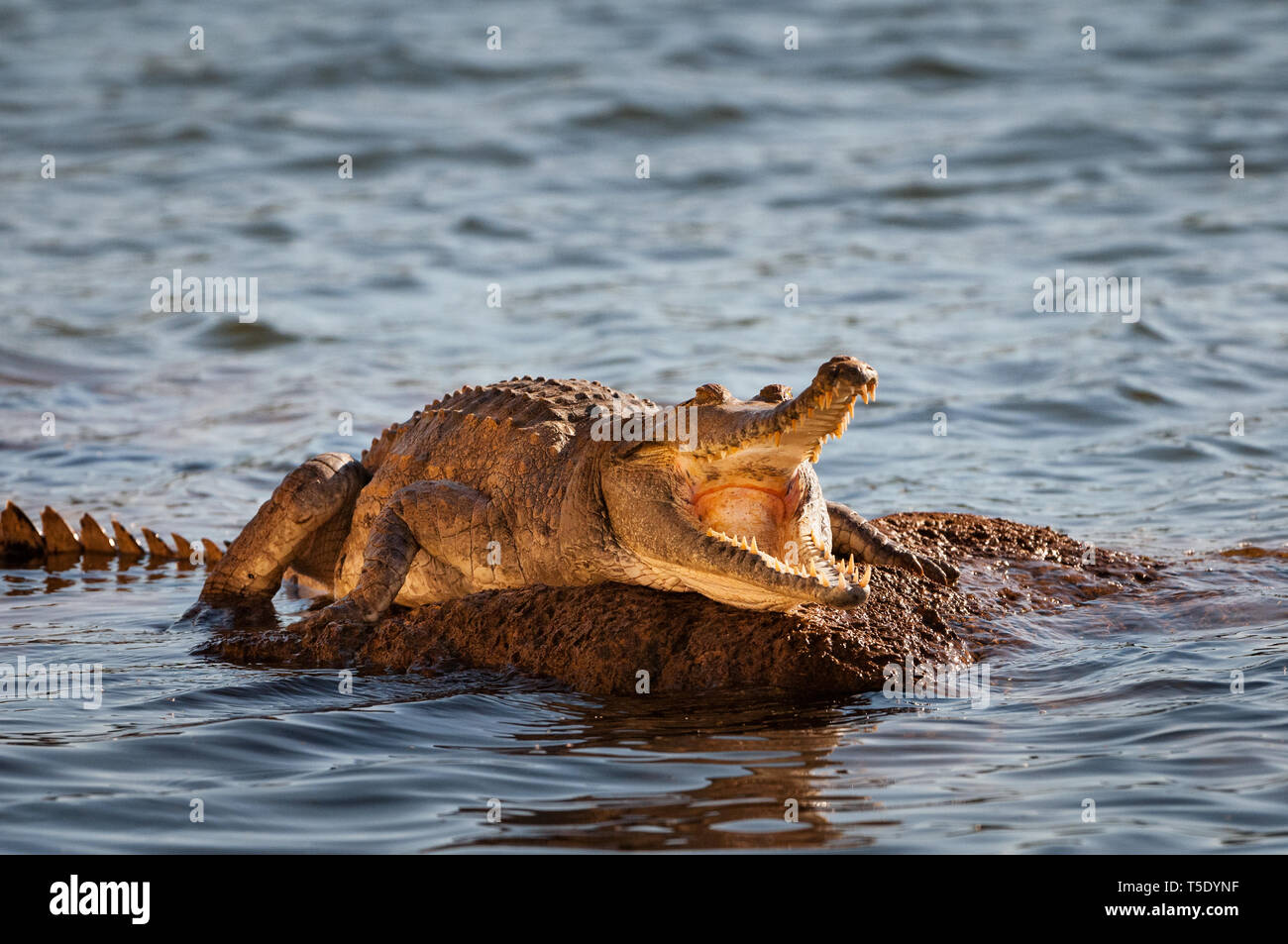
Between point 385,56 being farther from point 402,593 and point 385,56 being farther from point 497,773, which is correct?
point 497,773

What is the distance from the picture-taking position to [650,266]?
49.8ft

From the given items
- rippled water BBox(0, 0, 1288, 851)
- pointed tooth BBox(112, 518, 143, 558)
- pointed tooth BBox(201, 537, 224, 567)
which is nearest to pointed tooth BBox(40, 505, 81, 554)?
pointed tooth BBox(112, 518, 143, 558)

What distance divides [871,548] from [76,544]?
15.4 feet

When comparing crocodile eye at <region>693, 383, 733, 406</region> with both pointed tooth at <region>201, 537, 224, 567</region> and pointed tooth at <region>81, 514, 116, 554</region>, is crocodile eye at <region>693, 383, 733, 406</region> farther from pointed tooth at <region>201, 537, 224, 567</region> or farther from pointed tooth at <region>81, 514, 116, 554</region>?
pointed tooth at <region>81, 514, 116, 554</region>

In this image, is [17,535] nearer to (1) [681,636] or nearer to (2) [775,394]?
(1) [681,636]

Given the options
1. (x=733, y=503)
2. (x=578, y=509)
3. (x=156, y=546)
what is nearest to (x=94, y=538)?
(x=156, y=546)

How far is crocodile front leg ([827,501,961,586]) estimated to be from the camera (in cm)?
566

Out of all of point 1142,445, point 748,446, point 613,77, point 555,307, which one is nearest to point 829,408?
point 748,446

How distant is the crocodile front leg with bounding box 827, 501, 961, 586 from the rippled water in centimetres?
43

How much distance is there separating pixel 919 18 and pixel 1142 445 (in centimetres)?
1718

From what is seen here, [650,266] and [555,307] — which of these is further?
[650,266]

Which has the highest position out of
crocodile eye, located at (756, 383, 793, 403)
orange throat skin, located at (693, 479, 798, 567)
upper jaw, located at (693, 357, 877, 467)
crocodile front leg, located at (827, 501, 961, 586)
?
crocodile eye, located at (756, 383, 793, 403)
